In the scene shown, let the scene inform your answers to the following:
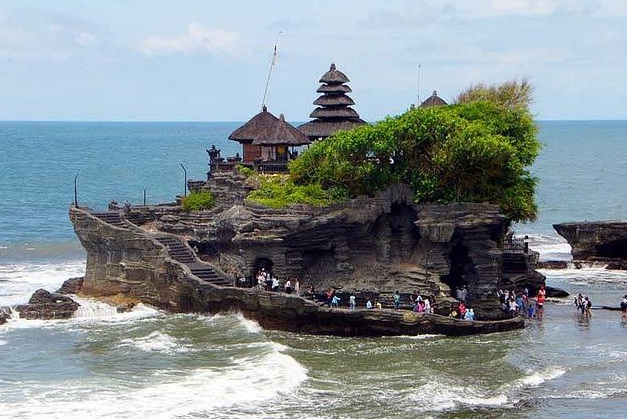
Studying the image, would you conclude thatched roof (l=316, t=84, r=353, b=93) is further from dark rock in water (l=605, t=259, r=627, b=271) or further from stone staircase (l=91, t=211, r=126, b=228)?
dark rock in water (l=605, t=259, r=627, b=271)

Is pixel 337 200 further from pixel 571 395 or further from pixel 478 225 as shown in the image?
pixel 571 395

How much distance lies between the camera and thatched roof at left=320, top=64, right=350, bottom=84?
64625 millimetres

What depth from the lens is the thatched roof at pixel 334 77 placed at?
212 ft

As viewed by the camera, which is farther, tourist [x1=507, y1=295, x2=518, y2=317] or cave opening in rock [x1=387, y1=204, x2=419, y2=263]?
cave opening in rock [x1=387, y1=204, x2=419, y2=263]

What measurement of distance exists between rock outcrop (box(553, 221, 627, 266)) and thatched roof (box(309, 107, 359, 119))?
2073 cm

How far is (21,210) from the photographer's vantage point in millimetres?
110125

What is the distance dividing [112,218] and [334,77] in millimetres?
15854

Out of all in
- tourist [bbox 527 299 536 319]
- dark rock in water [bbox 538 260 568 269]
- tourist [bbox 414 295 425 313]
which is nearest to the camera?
tourist [bbox 414 295 425 313]

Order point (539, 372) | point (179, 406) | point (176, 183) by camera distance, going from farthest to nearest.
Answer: point (176, 183)
point (539, 372)
point (179, 406)

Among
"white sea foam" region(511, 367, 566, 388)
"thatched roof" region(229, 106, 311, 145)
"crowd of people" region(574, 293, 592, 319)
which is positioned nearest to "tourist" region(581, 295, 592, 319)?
"crowd of people" region(574, 293, 592, 319)

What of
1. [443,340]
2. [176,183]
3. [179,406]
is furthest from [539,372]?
[176,183]

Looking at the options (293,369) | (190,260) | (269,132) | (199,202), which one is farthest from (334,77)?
(293,369)

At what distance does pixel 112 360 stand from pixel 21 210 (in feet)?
229

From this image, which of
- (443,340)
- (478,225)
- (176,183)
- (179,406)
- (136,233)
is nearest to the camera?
(179,406)
